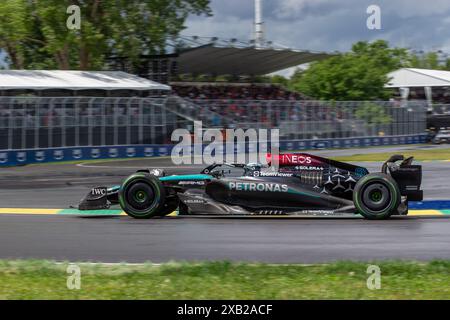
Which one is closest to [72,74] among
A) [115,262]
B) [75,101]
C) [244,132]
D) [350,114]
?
[75,101]

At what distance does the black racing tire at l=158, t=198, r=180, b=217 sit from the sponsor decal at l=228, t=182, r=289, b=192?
0.98 meters

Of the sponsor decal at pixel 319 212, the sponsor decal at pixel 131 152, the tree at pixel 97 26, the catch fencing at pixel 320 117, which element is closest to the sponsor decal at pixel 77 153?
the sponsor decal at pixel 131 152

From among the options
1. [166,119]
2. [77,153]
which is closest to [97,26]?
[166,119]

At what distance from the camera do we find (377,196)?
382 inches

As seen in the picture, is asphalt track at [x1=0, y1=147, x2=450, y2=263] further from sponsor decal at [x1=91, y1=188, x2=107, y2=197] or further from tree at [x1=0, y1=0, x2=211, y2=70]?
tree at [x1=0, y1=0, x2=211, y2=70]

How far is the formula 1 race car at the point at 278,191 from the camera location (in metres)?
9.70

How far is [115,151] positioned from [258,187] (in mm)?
19769

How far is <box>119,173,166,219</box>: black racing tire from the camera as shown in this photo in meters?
10.1

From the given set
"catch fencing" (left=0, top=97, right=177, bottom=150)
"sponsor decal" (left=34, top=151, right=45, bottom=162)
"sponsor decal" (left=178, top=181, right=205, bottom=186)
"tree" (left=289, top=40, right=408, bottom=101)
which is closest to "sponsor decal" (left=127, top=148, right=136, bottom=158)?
"catch fencing" (left=0, top=97, right=177, bottom=150)

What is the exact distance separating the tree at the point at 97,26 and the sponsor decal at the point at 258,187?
82.4 ft

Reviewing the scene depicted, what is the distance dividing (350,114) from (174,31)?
1057 centimetres

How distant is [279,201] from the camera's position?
979 cm

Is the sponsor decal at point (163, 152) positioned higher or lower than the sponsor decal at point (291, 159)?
lower

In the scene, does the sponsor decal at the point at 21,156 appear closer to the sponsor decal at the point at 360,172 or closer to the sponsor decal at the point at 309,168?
the sponsor decal at the point at 309,168
